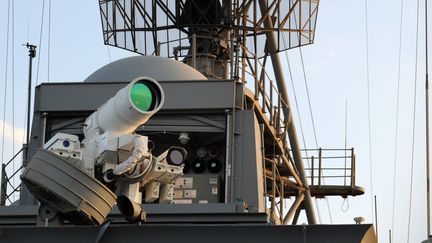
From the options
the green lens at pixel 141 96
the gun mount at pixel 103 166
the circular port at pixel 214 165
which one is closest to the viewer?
the gun mount at pixel 103 166

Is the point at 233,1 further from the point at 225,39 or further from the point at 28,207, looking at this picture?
the point at 28,207

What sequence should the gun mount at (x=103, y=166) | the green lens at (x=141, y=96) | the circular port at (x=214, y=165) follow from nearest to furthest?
the gun mount at (x=103, y=166) → the green lens at (x=141, y=96) → the circular port at (x=214, y=165)

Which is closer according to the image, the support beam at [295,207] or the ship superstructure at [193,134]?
the ship superstructure at [193,134]

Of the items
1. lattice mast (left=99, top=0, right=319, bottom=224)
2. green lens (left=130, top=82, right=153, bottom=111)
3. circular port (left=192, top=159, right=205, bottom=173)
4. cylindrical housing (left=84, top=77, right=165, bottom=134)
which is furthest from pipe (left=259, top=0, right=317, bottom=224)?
green lens (left=130, top=82, right=153, bottom=111)

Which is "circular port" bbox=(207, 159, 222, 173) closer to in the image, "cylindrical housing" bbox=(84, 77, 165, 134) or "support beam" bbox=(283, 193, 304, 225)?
"cylindrical housing" bbox=(84, 77, 165, 134)

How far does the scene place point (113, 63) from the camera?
544 inches

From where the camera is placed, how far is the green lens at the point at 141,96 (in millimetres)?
9219

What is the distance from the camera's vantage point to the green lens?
30.2 ft

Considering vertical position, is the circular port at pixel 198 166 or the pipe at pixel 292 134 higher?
the pipe at pixel 292 134

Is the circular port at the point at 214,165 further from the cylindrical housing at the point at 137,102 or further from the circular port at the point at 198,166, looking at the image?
the cylindrical housing at the point at 137,102

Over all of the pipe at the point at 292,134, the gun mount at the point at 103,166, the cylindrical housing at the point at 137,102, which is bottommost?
the gun mount at the point at 103,166

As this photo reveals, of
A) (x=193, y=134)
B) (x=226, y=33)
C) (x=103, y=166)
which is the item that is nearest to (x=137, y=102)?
(x=103, y=166)

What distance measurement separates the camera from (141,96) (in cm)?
927

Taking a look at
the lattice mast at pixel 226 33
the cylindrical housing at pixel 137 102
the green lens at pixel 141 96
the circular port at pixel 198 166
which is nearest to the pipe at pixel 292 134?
the lattice mast at pixel 226 33
